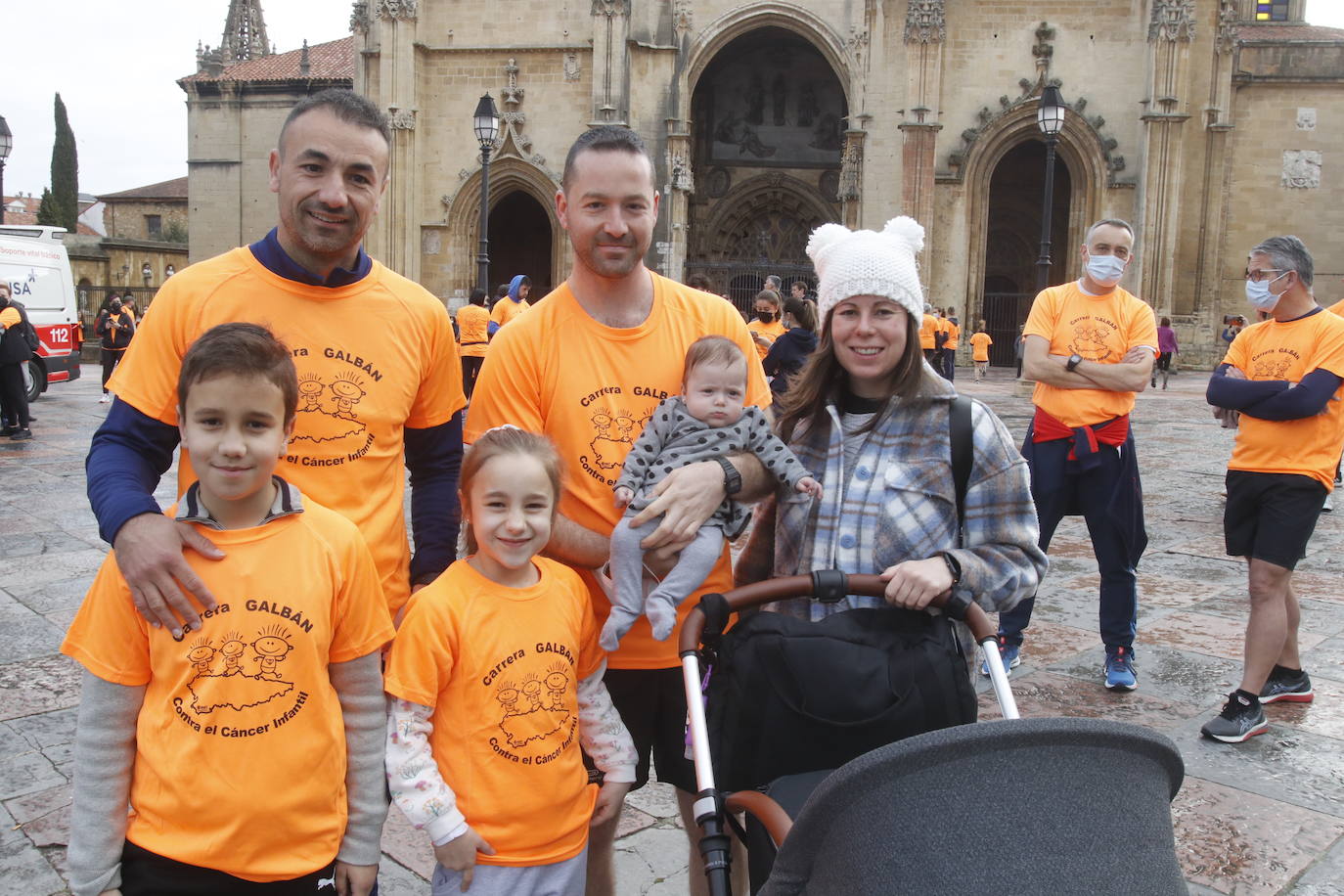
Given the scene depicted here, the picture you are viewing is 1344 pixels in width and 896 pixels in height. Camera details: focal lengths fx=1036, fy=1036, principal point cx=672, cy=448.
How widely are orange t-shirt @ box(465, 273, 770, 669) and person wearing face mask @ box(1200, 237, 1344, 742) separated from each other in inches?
116

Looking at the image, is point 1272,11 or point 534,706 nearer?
point 534,706

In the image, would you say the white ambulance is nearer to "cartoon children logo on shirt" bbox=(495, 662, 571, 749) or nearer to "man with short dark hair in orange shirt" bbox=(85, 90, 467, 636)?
"man with short dark hair in orange shirt" bbox=(85, 90, 467, 636)

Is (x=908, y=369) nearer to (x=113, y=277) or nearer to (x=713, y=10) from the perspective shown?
(x=713, y=10)

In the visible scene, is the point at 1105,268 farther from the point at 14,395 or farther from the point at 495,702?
the point at 14,395

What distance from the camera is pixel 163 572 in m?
1.86

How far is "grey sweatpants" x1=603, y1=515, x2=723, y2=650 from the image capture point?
7.86 ft

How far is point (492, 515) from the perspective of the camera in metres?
2.19

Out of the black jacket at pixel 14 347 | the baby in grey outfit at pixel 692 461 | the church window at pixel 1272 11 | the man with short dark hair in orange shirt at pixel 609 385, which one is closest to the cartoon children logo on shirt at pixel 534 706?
the baby in grey outfit at pixel 692 461

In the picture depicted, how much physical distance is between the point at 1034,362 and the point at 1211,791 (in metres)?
2.10

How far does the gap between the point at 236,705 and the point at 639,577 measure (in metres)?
0.91

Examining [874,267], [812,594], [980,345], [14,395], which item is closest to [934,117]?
[980,345]

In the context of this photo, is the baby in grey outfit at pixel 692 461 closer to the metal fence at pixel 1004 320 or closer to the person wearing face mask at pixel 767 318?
the person wearing face mask at pixel 767 318

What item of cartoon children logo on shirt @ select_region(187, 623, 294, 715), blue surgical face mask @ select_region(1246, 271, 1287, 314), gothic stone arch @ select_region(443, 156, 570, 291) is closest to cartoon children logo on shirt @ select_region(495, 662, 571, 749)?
cartoon children logo on shirt @ select_region(187, 623, 294, 715)

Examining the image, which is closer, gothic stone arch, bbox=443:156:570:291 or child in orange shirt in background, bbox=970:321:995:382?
child in orange shirt in background, bbox=970:321:995:382
